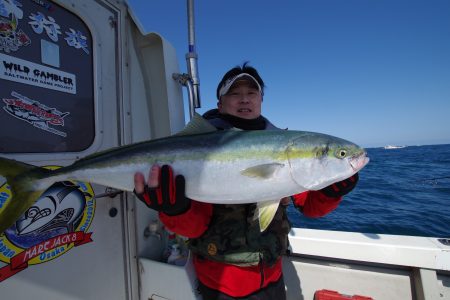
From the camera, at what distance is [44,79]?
2.21 meters

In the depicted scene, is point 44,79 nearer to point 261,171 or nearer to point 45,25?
point 45,25

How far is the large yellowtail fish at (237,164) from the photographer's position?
1.86 meters

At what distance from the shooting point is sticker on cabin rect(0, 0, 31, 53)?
1.93 m

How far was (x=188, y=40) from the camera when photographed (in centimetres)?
322

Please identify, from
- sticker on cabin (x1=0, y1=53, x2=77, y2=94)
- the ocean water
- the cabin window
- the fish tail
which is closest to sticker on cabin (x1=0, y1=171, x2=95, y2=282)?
the fish tail

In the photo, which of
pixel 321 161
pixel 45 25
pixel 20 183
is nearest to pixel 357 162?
pixel 321 161

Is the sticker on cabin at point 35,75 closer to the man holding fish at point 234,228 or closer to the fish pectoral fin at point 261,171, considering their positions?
the man holding fish at point 234,228

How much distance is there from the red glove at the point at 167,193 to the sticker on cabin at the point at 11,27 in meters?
1.56

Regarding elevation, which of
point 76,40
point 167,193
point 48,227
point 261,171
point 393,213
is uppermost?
point 76,40

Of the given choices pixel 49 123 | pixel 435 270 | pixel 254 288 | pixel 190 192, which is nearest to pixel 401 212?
pixel 435 270

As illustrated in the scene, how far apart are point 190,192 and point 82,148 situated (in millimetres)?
1360

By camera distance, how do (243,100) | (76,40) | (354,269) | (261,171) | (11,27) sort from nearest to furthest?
1. (261,171)
2. (11,27)
3. (76,40)
4. (243,100)
5. (354,269)

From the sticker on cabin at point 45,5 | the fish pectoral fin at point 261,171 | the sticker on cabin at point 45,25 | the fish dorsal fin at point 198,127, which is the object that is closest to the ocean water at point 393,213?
the fish pectoral fin at point 261,171

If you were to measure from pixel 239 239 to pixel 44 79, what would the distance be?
222cm
